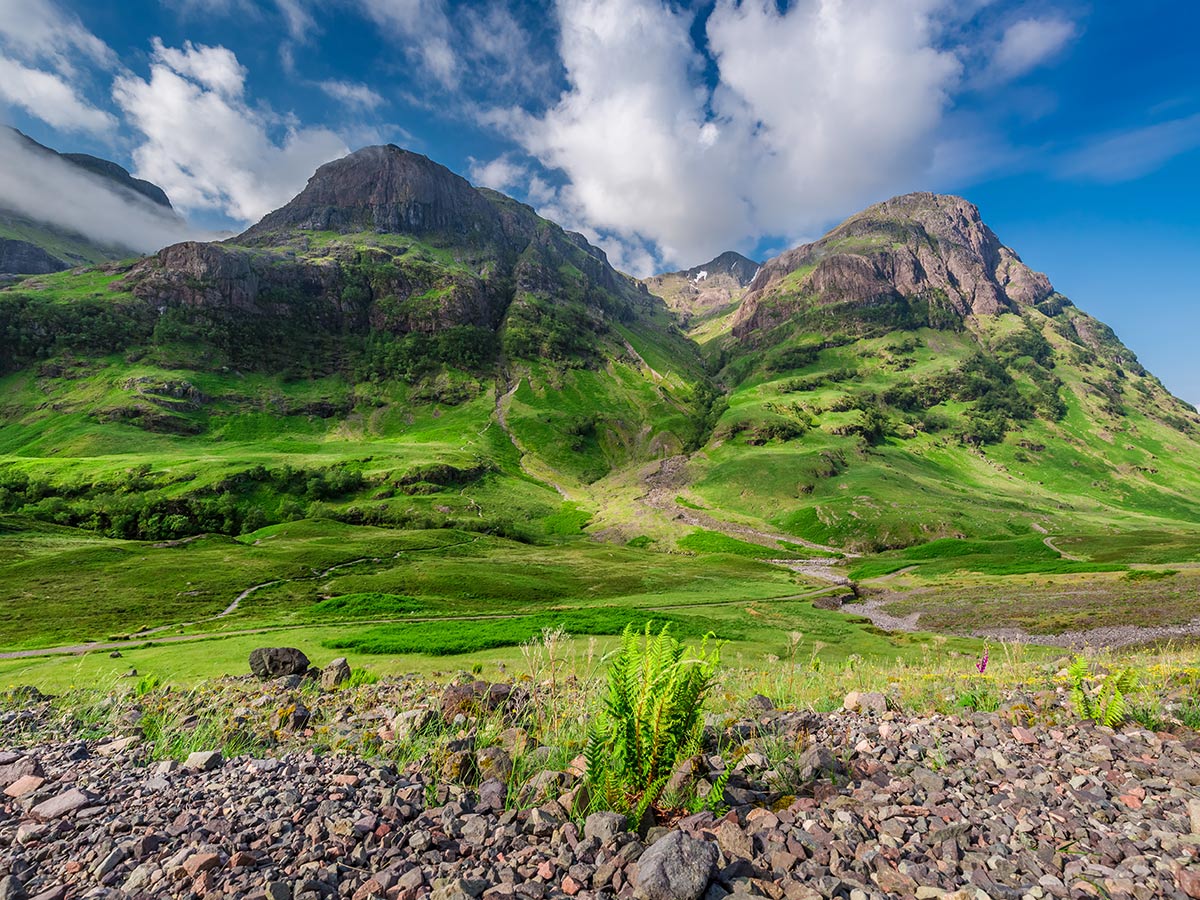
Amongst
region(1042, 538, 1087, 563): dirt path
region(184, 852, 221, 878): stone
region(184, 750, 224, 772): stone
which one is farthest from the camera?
region(1042, 538, 1087, 563): dirt path

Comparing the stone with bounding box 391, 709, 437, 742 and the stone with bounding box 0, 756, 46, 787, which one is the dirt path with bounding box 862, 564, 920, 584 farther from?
the stone with bounding box 0, 756, 46, 787

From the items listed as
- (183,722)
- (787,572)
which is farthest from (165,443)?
(183,722)

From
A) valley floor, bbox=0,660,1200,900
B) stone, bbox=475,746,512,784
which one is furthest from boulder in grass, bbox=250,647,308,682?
stone, bbox=475,746,512,784

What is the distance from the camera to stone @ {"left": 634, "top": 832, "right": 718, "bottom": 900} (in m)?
4.59

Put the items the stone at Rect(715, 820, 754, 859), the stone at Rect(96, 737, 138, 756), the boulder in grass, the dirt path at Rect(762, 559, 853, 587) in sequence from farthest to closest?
1. the dirt path at Rect(762, 559, 853, 587)
2. the boulder in grass
3. the stone at Rect(96, 737, 138, 756)
4. the stone at Rect(715, 820, 754, 859)

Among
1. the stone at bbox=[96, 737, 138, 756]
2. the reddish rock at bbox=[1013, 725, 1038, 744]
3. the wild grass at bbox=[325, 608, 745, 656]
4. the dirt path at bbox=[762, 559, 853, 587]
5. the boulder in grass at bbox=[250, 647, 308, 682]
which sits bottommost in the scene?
the wild grass at bbox=[325, 608, 745, 656]

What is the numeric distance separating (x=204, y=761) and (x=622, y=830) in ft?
19.6

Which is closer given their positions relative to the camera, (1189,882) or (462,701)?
(1189,882)

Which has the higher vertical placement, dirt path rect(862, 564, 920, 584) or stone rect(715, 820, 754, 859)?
stone rect(715, 820, 754, 859)

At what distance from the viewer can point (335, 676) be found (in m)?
15.0

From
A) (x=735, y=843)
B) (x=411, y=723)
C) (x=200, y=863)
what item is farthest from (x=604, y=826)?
(x=411, y=723)

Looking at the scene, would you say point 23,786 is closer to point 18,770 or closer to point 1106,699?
point 18,770

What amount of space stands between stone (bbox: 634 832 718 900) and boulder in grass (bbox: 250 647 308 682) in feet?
54.9

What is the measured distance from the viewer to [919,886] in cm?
455
